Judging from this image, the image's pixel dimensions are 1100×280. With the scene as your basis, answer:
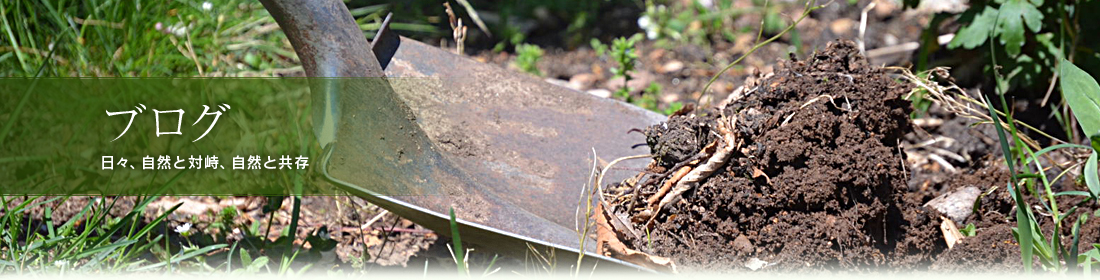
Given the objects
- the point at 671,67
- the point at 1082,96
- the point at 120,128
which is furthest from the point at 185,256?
the point at 671,67

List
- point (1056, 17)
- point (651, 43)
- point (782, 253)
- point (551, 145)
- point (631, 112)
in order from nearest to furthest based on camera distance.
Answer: point (782, 253) < point (551, 145) < point (631, 112) < point (1056, 17) < point (651, 43)

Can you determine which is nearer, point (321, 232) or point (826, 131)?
point (826, 131)

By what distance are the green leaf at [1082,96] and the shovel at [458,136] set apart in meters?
0.81

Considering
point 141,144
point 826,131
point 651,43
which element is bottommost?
point 141,144

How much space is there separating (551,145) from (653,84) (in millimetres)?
817

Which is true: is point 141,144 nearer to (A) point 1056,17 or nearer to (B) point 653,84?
(B) point 653,84

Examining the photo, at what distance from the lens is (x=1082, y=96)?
1.48 meters

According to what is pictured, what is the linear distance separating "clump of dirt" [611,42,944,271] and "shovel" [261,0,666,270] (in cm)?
18

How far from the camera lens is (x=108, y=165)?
7.12ft

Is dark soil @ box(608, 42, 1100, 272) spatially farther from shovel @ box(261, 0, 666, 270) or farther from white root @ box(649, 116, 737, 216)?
shovel @ box(261, 0, 666, 270)

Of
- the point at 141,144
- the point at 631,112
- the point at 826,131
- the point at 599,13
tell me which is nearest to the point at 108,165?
the point at 141,144

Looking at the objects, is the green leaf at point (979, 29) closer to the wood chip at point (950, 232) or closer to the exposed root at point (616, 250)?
the wood chip at point (950, 232)

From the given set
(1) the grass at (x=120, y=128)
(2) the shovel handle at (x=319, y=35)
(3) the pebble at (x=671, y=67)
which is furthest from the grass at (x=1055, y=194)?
(3) the pebble at (x=671, y=67)
